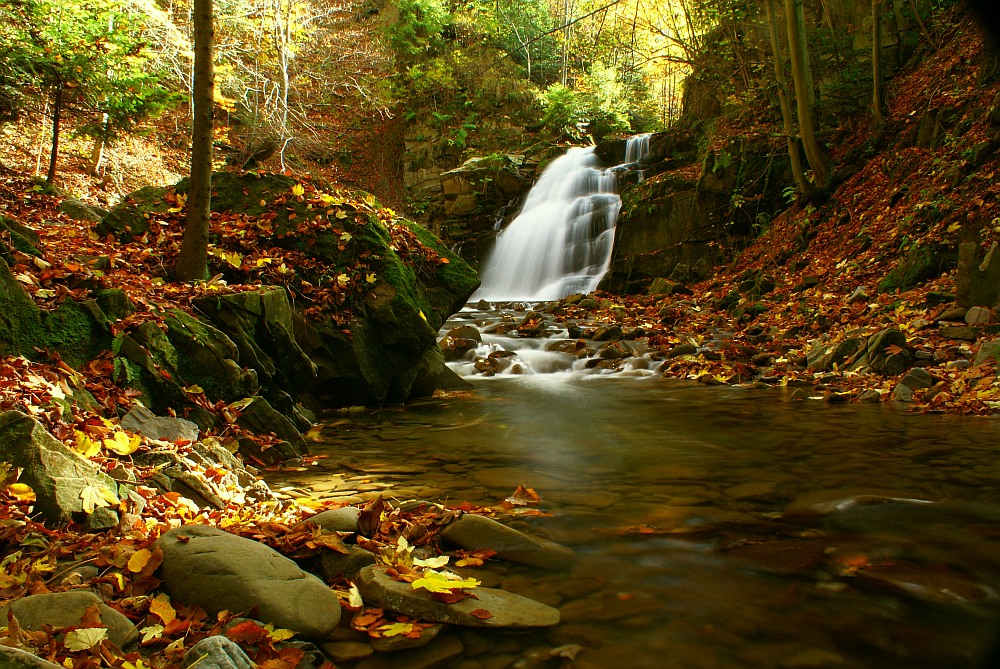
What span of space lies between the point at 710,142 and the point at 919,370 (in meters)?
Result: 12.2

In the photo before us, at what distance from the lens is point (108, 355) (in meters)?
4.10

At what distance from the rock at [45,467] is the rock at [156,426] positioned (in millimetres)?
1014

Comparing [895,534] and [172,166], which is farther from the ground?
[172,166]

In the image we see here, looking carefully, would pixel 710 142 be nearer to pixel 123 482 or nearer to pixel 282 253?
pixel 282 253

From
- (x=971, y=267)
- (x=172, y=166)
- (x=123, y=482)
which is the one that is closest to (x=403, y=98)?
(x=172, y=166)

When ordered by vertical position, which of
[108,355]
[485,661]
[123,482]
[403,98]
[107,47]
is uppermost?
[403,98]

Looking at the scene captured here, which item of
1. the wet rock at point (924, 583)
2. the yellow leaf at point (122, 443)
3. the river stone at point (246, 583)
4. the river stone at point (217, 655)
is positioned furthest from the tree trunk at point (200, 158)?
the wet rock at point (924, 583)

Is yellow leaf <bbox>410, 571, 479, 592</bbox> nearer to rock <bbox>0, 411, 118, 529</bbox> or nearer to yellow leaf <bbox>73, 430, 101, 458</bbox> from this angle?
rock <bbox>0, 411, 118, 529</bbox>

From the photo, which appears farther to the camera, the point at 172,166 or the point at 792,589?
the point at 172,166

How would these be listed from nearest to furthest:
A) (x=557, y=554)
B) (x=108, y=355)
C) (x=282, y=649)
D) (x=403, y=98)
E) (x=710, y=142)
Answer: (x=282, y=649) → (x=557, y=554) → (x=108, y=355) → (x=710, y=142) → (x=403, y=98)

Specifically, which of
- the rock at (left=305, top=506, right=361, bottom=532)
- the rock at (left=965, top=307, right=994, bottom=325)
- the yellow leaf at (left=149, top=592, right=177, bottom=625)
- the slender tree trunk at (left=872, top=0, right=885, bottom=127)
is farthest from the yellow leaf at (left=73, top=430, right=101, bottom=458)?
the slender tree trunk at (left=872, top=0, right=885, bottom=127)

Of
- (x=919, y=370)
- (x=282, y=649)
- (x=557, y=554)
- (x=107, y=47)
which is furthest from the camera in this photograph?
(x=107, y=47)

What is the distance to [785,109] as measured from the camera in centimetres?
1302

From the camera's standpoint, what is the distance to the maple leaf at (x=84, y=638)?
1.68 m
